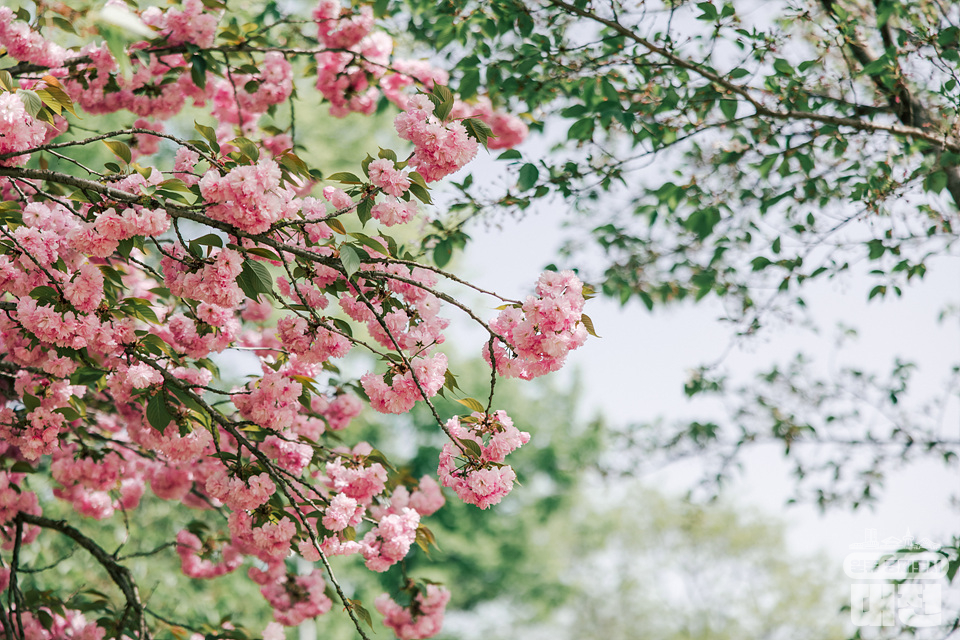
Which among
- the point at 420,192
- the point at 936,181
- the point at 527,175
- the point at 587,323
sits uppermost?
the point at 527,175

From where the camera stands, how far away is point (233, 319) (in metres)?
2.40

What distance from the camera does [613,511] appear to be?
1953 centimetres

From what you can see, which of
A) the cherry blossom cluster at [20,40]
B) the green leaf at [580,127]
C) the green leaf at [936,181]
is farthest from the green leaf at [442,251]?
the green leaf at [936,181]

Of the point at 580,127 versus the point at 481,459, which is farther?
the point at 580,127

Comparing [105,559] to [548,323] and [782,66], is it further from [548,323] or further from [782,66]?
[782,66]

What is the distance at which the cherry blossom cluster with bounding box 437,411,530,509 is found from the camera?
185 cm

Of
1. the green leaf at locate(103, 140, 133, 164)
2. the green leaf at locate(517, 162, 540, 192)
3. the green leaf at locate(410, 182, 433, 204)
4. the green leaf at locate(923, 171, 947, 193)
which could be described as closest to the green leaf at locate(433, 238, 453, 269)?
the green leaf at locate(517, 162, 540, 192)

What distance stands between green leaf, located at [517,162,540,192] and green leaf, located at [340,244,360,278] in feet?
4.50

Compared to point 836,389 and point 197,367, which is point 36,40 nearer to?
point 197,367

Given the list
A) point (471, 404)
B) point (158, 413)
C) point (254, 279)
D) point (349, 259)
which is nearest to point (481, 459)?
point (471, 404)

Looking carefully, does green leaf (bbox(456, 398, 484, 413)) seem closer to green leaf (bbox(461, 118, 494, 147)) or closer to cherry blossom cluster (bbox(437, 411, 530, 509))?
cherry blossom cluster (bbox(437, 411, 530, 509))

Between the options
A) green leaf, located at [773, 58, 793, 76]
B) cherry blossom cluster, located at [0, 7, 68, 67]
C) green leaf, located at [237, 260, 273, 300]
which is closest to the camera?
green leaf, located at [237, 260, 273, 300]

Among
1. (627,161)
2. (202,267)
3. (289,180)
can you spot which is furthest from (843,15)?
(202,267)

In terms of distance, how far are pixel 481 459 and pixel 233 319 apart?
3.36ft
